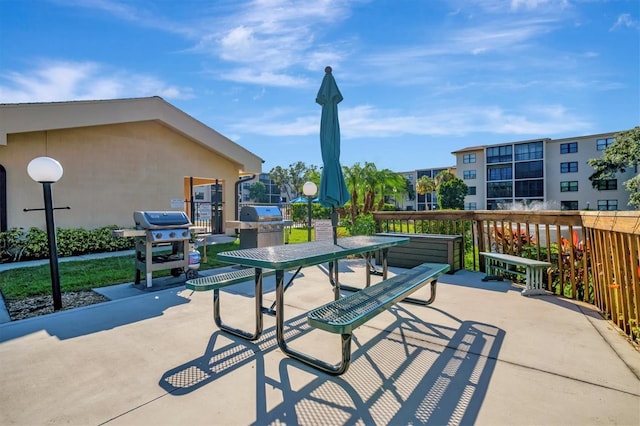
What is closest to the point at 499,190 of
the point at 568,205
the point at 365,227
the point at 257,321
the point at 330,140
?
the point at 568,205

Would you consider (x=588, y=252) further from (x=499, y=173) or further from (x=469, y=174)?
(x=469, y=174)

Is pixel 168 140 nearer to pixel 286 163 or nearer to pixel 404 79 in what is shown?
pixel 404 79

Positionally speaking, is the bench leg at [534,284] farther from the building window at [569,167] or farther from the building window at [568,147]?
the building window at [568,147]

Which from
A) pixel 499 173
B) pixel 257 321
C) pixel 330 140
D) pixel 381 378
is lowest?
pixel 381 378

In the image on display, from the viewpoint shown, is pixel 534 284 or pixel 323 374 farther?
pixel 534 284

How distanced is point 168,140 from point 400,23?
7.95 meters

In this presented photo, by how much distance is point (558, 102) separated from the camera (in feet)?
29.3

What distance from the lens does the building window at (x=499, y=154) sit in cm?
4156

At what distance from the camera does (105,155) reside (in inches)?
354

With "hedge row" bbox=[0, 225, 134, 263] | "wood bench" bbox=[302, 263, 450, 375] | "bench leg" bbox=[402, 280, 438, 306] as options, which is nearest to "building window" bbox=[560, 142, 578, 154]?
"bench leg" bbox=[402, 280, 438, 306]

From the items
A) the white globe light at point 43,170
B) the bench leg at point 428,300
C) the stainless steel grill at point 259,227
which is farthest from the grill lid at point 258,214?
the bench leg at point 428,300

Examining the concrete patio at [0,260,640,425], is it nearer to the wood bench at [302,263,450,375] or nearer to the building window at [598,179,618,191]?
the wood bench at [302,263,450,375]

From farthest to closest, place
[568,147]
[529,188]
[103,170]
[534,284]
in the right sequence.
Result: [529,188]
[568,147]
[103,170]
[534,284]

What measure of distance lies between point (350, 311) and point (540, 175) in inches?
1832
